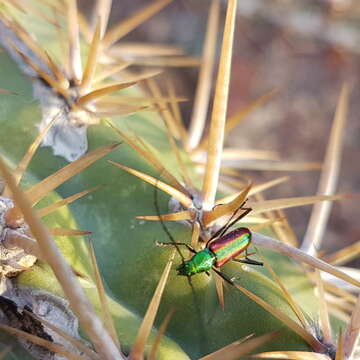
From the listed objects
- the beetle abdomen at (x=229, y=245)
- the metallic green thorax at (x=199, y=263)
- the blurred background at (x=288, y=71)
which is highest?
the blurred background at (x=288, y=71)

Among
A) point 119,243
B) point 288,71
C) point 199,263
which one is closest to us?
point 199,263

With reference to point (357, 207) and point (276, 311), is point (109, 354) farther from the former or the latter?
point (357, 207)

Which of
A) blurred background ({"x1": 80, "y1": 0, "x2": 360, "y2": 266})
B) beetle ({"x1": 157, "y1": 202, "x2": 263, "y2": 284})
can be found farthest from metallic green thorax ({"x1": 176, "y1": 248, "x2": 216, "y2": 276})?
blurred background ({"x1": 80, "y1": 0, "x2": 360, "y2": 266})

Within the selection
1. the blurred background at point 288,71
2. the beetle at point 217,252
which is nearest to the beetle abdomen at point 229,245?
the beetle at point 217,252

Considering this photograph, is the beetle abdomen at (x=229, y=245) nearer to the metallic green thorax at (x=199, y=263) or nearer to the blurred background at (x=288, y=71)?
the metallic green thorax at (x=199, y=263)

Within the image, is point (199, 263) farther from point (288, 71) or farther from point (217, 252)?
point (288, 71)

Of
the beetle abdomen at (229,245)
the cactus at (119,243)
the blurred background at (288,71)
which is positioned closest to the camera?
the cactus at (119,243)

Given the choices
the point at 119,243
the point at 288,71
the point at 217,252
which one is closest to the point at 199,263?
the point at 217,252
